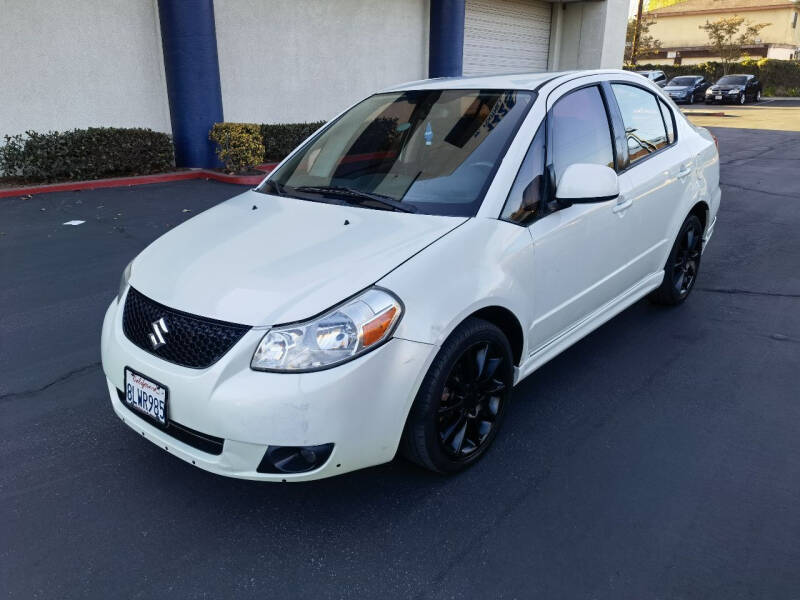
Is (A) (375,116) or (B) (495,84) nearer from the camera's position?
(B) (495,84)

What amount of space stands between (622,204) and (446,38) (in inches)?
495

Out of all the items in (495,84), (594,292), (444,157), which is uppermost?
(495,84)

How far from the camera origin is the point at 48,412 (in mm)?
3428

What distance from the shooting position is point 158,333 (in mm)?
2496

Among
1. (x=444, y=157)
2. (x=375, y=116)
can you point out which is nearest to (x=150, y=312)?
(x=444, y=157)

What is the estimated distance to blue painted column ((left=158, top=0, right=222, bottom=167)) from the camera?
33.5 ft

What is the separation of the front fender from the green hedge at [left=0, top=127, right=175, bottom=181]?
28.3 ft

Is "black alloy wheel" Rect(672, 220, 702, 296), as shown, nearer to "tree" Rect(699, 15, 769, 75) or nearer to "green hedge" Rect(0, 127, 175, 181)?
"green hedge" Rect(0, 127, 175, 181)

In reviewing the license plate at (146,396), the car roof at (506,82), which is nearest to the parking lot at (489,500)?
the license plate at (146,396)

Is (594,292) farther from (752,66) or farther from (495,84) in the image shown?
(752,66)

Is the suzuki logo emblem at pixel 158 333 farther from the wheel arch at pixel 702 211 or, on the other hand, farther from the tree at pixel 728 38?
the tree at pixel 728 38

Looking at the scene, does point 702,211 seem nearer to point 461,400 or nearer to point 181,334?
point 461,400

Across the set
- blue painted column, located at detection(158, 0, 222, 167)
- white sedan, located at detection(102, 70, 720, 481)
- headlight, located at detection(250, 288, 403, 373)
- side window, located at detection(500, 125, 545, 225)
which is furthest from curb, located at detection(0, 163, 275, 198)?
headlight, located at detection(250, 288, 403, 373)

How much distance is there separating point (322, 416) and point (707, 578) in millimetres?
1518
